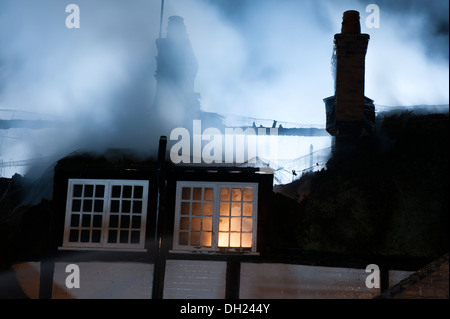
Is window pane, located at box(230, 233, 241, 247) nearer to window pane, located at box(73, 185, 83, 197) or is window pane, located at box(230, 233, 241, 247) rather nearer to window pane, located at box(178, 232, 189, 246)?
window pane, located at box(178, 232, 189, 246)

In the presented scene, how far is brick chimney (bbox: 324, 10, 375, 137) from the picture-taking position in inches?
404

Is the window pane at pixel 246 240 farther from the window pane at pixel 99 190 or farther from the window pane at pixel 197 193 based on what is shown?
the window pane at pixel 99 190

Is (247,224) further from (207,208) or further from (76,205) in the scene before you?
(76,205)

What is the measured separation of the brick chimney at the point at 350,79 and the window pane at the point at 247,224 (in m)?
3.22

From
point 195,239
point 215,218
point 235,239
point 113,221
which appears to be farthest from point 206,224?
point 113,221

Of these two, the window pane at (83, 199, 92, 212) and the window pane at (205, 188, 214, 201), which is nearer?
the window pane at (205, 188, 214, 201)

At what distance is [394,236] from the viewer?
10453mm

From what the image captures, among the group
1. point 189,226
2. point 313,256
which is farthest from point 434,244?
point 189,226

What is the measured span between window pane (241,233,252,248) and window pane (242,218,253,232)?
0.45m

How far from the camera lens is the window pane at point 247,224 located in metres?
11.0

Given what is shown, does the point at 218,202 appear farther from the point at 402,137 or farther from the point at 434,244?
the point at 402,137

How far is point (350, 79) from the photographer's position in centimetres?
1028

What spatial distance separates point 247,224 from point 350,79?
4427 millimetres

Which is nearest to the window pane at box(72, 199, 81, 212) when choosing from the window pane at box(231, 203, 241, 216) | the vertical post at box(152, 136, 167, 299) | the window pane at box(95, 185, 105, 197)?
the window pane at box(95, 185, 105, 197)
